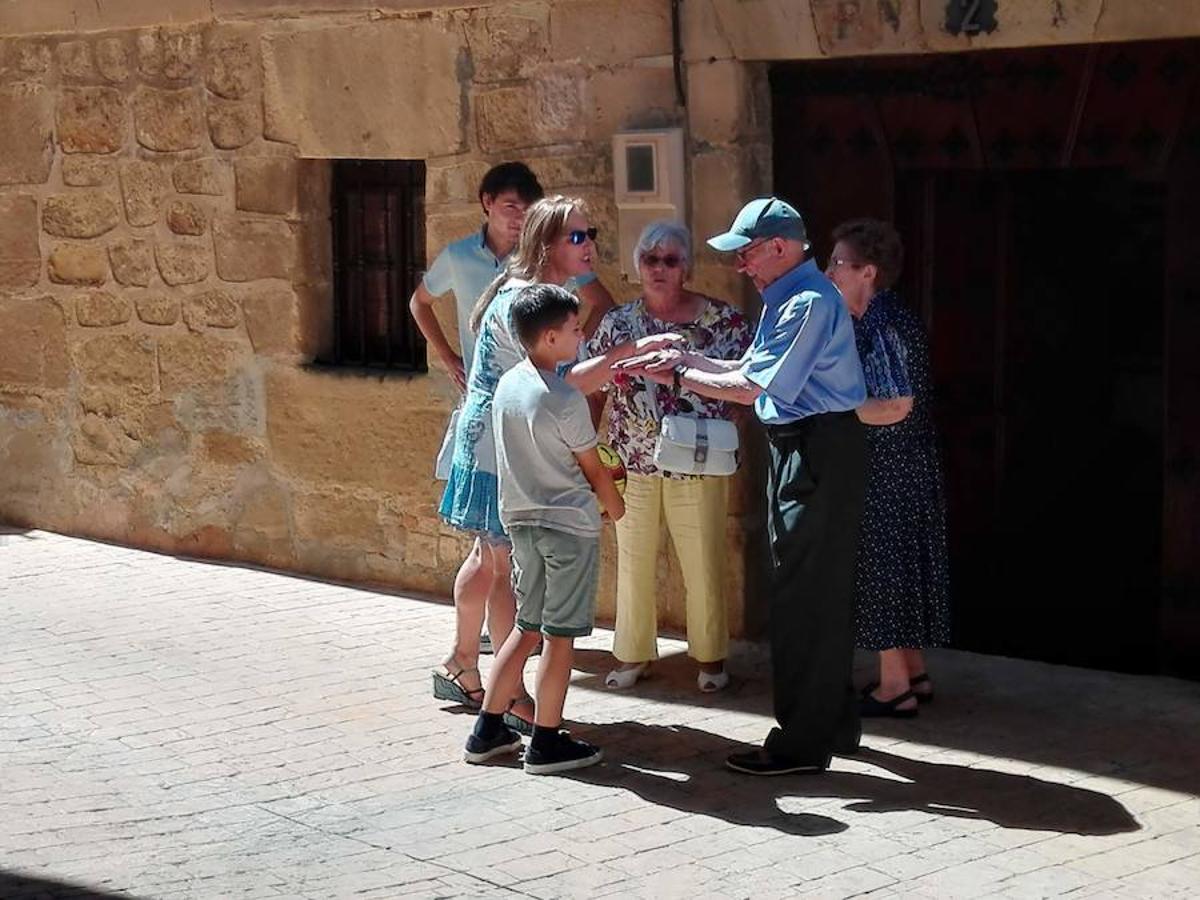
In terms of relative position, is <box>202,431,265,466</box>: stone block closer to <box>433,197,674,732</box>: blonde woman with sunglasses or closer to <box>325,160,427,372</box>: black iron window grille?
<box>325,160,427,372</box>: black iron window grille

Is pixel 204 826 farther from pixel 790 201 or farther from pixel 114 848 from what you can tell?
pixel 790 201

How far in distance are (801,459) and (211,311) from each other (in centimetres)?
407

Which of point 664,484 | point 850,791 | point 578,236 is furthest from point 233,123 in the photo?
point 850,791

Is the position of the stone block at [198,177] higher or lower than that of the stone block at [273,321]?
higher

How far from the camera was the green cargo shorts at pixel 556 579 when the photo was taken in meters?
6.41

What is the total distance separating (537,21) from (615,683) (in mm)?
2550

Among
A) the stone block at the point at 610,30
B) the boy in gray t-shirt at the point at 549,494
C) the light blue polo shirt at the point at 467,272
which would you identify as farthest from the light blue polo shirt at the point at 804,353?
the stone block at the point at 610,30

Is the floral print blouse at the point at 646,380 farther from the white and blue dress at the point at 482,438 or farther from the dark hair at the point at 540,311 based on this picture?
the dark hair at the point at 540,311

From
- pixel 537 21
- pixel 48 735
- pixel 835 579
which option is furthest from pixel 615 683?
pixel 537 21

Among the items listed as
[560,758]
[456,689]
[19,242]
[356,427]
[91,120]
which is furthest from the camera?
[19,242]

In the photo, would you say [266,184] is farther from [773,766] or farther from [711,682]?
[773,766]

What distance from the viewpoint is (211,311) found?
9664mm

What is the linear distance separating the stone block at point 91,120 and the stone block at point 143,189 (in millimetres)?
145

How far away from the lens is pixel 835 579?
637cm
